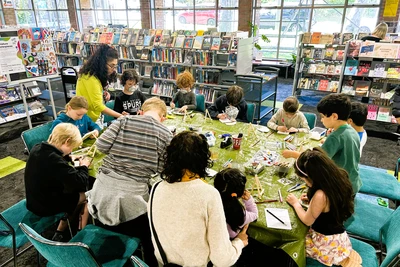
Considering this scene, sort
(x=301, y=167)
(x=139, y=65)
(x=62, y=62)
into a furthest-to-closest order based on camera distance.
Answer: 1. (x=62, y=62)
2. (x=139, y=65)
3. (x=301, y=167)

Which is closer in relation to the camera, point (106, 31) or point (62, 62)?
point (106, 31)

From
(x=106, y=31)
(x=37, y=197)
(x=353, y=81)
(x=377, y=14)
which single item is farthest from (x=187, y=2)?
(x=37, y=197)

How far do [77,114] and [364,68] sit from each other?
17.5ft

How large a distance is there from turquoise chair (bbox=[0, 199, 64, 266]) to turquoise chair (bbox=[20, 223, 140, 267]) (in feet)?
1.21

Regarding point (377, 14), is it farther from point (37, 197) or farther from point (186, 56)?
point (37, 197)

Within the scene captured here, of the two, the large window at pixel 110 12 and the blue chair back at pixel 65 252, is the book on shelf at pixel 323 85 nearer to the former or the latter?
the blue chair back at pixel 65 252

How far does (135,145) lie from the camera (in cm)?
183

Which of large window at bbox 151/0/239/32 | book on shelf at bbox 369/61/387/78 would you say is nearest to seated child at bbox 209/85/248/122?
book on shelf at bbox 369/61/387/78

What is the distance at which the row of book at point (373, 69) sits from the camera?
5.25 meters

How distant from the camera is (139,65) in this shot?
273 inches

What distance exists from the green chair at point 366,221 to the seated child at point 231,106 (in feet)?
5.72

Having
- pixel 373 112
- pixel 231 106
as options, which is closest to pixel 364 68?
pixel 373 112

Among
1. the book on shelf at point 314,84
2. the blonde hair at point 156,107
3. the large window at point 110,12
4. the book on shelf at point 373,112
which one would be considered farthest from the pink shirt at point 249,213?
the large window at point 110,12

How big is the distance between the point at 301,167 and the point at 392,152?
3.91 metres
